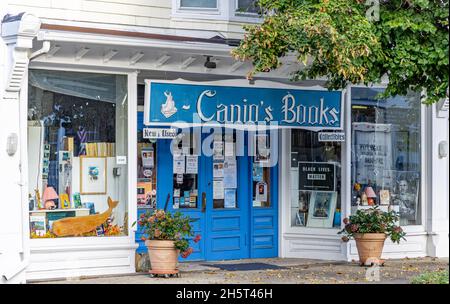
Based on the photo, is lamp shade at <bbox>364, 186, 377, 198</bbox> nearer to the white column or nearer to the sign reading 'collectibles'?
the white column

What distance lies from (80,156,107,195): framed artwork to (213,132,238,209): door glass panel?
2.24 m

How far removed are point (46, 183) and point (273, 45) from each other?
3.80 m

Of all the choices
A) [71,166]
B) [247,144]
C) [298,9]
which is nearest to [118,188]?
[71,166]

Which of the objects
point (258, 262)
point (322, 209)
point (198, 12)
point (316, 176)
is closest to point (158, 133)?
point (198, 12)

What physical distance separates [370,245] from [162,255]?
337 cm

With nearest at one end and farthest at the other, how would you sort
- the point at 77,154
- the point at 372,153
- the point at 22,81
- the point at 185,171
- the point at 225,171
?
the point at 22,81
the point at 77,154
the point at 185,171
the point at 225,171
the point at 372,153

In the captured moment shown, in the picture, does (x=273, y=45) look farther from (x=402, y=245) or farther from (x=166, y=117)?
(x=402, y=245)

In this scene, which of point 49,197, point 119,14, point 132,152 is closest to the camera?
point 49,197

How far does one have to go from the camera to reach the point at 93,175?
1301cm

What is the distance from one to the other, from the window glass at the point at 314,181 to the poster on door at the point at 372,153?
0.32 metres

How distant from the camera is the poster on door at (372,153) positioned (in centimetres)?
1498

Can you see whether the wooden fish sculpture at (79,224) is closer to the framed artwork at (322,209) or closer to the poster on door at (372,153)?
the framed artwork at (322,209)

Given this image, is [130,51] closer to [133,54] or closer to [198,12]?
[133,54]

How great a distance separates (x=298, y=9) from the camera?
11.4 metres
